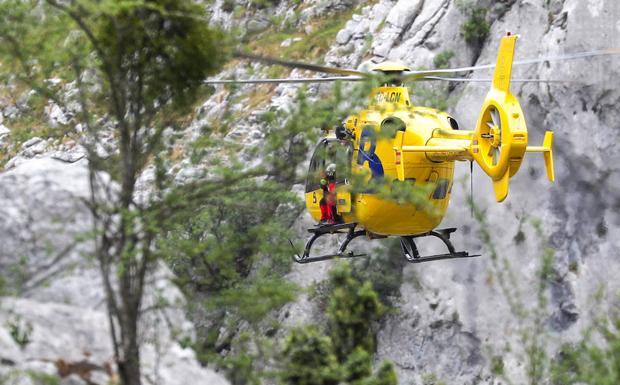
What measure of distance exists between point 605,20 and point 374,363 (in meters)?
9.74

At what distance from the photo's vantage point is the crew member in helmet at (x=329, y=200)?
54.1ft

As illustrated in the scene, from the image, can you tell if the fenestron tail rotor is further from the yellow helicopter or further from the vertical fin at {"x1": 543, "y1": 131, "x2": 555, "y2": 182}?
the vertical fin at {"x1": 543, "y1": 131, "x2": 555, "y2": 182}

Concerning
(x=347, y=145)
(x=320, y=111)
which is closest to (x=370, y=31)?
(x=347, y=145)

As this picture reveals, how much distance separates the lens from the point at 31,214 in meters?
8.38

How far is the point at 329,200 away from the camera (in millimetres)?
16516

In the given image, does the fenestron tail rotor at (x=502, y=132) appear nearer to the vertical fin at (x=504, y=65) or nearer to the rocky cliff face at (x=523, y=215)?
the vertical fin at (x=504, y=65)

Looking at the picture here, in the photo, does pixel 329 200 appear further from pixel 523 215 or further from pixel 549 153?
pixel 523 215

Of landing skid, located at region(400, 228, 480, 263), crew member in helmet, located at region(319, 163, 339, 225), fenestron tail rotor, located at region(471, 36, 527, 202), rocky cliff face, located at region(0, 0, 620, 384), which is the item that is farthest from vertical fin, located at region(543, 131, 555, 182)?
rocky cliff face, located at region(0, 0, 620, 384)

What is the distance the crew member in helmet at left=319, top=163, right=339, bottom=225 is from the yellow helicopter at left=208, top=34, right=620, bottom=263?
2cm

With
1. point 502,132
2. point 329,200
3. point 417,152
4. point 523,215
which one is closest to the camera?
point 502,132

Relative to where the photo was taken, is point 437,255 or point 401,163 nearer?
point 401,163

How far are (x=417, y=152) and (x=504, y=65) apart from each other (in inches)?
81.8

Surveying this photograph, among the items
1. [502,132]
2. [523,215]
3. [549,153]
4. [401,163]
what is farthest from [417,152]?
[523,215]

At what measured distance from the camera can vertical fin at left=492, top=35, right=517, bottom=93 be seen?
13502mm
